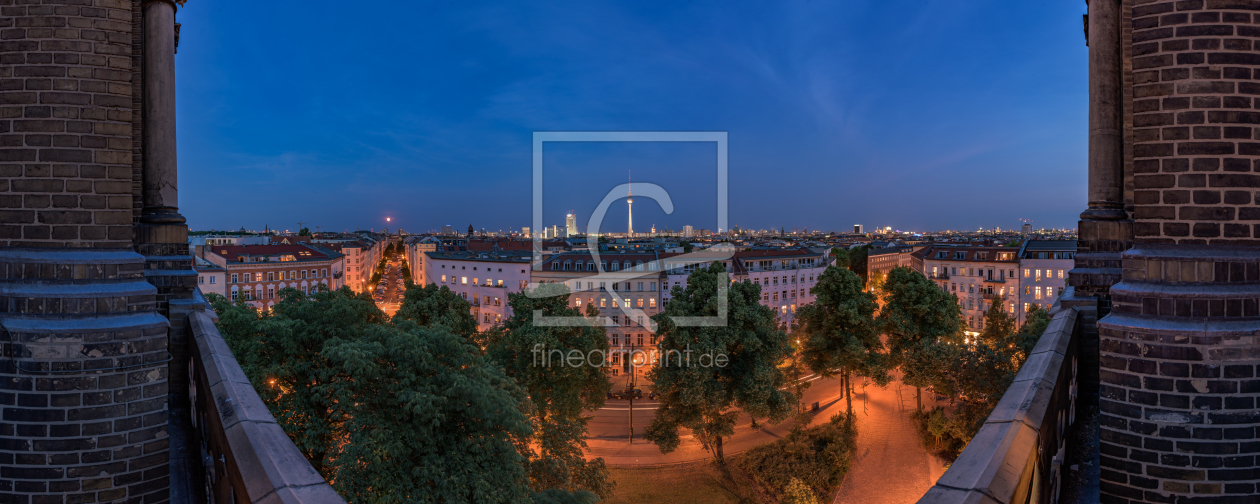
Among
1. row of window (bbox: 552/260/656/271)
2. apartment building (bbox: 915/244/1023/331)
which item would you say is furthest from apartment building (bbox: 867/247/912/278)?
row of window (bbox: 552/260/656/271)

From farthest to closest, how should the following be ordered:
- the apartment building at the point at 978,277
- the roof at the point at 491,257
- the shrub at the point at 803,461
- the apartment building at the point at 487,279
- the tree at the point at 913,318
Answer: the roof at the point at 491,257 < the apartment building at the point at 487,279 < the apartment building at the point at 978,277 < the tree at the point at 913,318 < the shrub at the point at 803,461

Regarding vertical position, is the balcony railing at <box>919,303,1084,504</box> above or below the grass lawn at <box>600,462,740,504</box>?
above

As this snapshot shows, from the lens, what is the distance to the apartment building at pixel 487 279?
57094 millimetres

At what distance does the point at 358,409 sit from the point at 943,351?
22.2 m

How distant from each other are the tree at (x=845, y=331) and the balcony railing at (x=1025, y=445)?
69.4 ft

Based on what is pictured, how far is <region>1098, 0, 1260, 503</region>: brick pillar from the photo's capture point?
409 cm

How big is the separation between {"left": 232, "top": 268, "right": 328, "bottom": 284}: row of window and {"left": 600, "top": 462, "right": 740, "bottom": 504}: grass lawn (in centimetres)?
5193

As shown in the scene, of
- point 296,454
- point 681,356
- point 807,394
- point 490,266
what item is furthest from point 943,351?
point 490,266

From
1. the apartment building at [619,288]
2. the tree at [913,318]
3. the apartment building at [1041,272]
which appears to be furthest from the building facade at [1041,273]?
the apartment building at [619,288]

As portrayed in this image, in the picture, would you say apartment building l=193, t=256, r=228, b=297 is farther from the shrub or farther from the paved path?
the paved path

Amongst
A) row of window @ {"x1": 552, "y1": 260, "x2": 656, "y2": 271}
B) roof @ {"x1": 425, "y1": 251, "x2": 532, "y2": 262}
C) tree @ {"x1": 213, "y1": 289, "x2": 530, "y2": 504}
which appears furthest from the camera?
roof @ {"x1": 425, "y1": 251, "x2": 532, "y2": 262}

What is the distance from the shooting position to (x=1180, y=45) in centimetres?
436

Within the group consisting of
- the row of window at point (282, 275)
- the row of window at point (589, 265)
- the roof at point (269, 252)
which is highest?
the roof at point (269, 252)

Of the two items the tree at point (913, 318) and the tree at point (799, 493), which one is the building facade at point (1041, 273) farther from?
the tree at point (799, 493)
